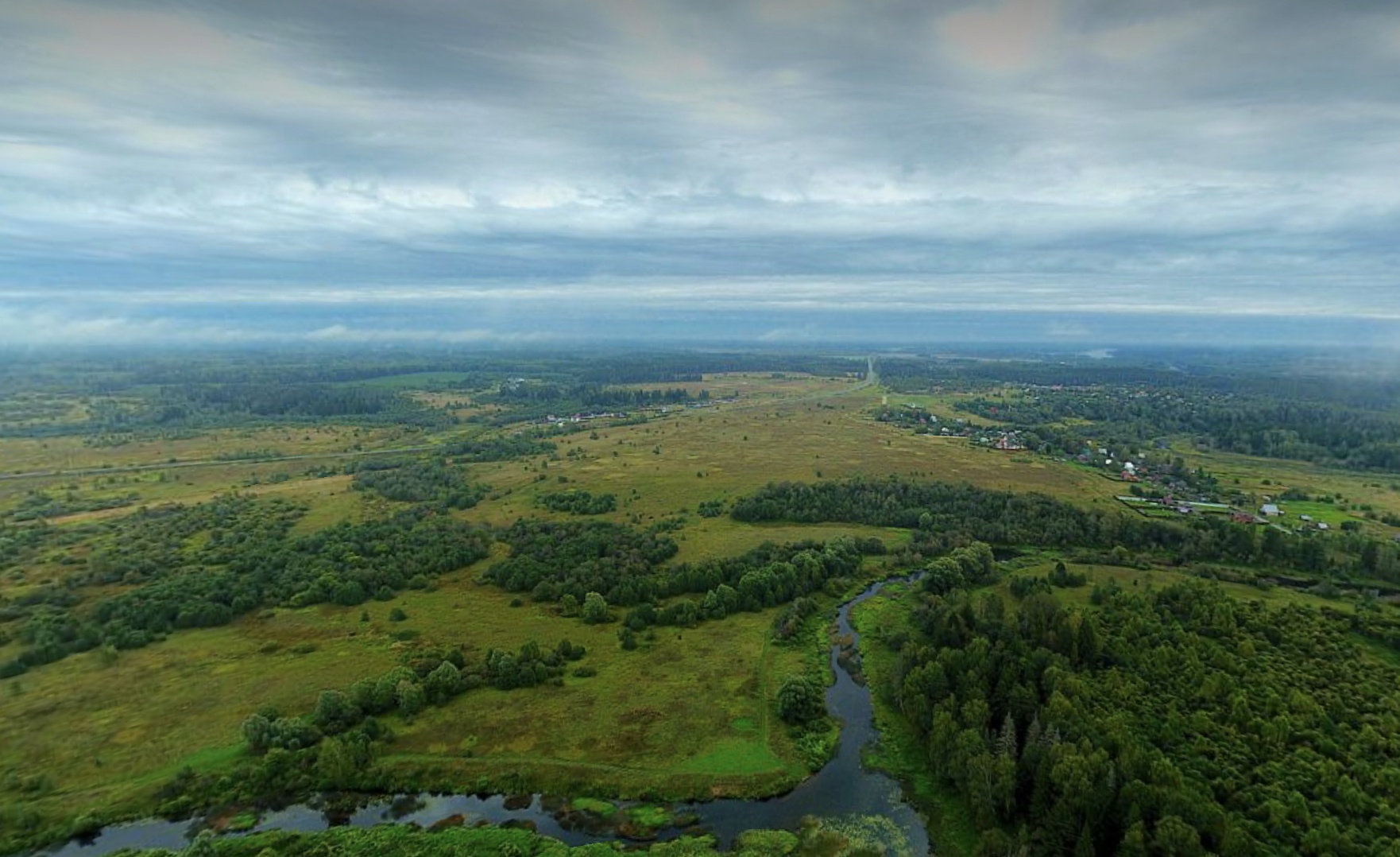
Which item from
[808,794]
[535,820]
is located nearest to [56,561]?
[535,820]

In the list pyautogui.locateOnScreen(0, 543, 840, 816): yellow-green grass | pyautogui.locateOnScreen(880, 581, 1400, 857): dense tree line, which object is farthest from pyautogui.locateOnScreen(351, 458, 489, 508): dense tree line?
pyautogui.locateOnScreen(880, 581, 1400, 857): dense tree line

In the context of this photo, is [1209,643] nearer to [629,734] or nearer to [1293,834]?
[1293,834]

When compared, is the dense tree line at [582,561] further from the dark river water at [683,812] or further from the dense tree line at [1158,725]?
the dense tree line at [1158,725]

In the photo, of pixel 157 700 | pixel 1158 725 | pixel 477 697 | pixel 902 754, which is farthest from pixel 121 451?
pixel 1158 725

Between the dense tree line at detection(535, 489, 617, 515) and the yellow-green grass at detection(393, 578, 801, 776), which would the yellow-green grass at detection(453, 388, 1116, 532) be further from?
the yellow-green grass at detection(393, 578, 801, 776)

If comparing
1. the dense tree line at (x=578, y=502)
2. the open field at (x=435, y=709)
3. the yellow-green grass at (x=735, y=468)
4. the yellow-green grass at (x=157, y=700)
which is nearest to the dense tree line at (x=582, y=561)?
the open field at (x=435, y=709)
